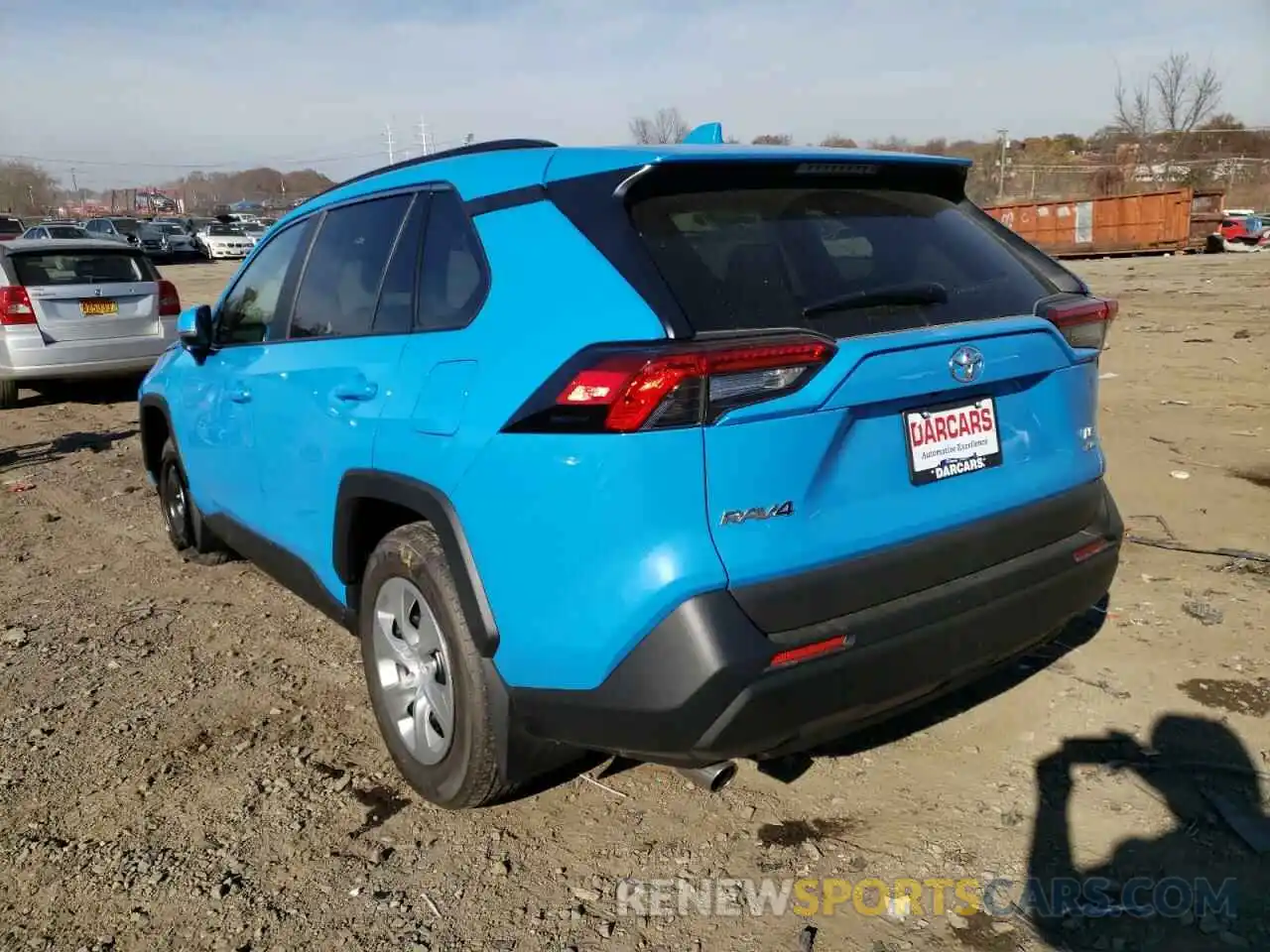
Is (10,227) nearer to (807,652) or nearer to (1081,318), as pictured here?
(1081,318)

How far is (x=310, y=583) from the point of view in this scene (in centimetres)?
348

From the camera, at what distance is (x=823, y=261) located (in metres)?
2.42

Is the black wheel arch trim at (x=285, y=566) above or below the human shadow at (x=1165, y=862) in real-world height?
above

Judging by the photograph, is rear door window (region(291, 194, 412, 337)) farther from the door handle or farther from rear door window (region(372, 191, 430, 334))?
the door handle

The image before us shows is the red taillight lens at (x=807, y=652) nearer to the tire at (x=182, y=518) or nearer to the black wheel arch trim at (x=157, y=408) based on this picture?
the tire at (x=182, y=518)

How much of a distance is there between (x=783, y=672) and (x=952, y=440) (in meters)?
0.74

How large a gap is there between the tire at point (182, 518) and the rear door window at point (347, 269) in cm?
168

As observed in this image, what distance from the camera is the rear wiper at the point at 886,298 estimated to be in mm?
2311

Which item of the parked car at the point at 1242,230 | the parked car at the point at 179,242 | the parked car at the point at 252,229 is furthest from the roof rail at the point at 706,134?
the parked car at the point at 252,229

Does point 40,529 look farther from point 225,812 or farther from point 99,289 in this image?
point 99,289

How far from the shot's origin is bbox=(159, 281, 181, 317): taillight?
9719 mm

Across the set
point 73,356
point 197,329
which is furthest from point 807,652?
point 73,356

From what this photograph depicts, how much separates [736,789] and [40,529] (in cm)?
479

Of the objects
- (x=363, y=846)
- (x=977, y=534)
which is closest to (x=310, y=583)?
(x=363, y=846)
